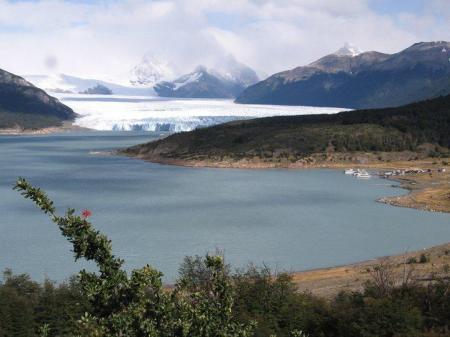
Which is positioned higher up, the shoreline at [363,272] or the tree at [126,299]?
the tree at [126,299]

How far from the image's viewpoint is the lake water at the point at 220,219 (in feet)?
167

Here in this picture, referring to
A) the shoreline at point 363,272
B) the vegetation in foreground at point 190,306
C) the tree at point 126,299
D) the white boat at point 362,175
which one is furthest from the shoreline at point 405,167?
the tree at point 126,299

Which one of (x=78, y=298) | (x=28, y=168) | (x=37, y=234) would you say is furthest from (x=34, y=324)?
(x=28, y=168)

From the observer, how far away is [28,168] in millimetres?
129125

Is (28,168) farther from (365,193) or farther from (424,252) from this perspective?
(424,252)

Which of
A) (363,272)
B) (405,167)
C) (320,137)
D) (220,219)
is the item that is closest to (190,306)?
(363,272)

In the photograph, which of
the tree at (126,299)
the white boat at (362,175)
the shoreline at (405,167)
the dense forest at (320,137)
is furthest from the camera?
the dense forest at (320,137)

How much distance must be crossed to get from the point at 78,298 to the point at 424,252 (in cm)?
2996

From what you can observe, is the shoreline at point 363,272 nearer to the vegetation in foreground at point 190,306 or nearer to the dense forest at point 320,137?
the vegetation in foreground at point 190,306

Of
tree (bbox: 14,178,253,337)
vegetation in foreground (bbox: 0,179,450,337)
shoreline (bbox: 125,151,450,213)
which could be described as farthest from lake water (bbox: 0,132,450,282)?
tree (bbox: 14,178,253,337)

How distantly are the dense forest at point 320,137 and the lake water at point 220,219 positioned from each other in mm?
18270

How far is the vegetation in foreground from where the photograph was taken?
10.4 metres

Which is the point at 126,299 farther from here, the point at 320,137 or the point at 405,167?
the point at 320,137

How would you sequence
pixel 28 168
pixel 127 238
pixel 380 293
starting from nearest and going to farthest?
pixel 380 293 → pixel 127 238 → pixel 28 168
